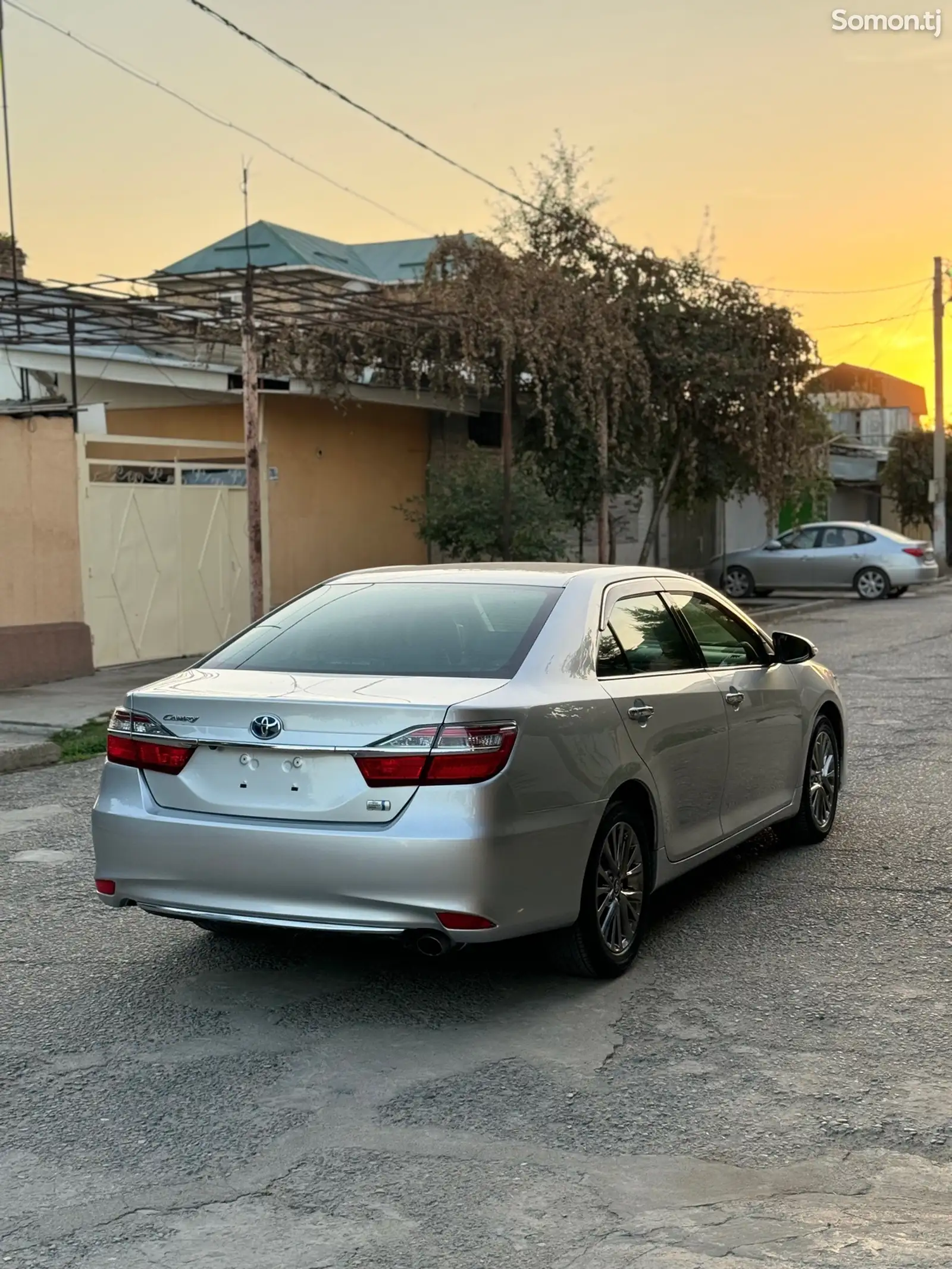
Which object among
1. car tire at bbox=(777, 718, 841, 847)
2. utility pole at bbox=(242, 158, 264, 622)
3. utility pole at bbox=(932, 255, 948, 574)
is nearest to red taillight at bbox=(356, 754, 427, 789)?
car tire at bbox=(777, 718, 841, 847)

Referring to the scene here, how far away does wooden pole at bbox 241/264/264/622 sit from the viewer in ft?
50.3

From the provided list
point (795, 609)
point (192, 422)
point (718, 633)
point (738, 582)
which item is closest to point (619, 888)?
point (718, 633)

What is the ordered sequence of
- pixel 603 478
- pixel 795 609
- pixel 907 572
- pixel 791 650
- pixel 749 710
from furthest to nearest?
pixel 907 572
pixel 795 609
pixel 603 478
pixel 791 650
pixel 749 710

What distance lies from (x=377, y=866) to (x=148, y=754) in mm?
1012

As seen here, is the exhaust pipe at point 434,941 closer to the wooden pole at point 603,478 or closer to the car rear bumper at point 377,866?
the car rear bumper at point 377,866

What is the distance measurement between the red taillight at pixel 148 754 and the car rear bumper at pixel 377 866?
0.42 ft

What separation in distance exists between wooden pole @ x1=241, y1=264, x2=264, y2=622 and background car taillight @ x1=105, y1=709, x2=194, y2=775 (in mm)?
9839

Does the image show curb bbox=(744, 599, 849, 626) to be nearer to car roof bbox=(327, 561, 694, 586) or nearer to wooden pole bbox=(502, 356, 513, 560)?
wooden pole bbox=(502, 356, 513, 560)

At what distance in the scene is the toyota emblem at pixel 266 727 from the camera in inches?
196

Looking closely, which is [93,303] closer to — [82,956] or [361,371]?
[361,371]

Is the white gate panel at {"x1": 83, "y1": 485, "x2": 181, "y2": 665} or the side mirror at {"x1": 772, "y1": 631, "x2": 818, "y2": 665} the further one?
the white gate panel at {"x1": 83, "y1": 485, "x2": 181, "y2": 665}

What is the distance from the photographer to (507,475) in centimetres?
1902

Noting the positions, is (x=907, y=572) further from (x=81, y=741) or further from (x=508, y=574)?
(x=508, y=574)

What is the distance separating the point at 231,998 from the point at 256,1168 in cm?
145
